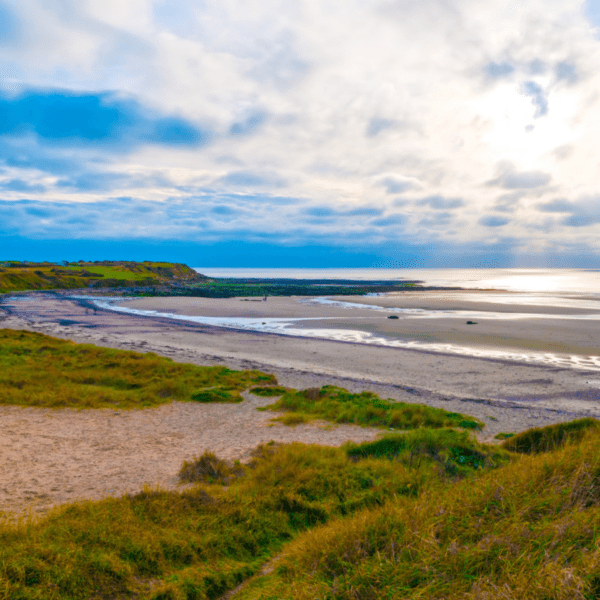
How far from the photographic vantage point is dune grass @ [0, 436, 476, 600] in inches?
181

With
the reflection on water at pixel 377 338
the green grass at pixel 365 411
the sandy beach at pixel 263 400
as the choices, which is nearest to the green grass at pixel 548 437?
the sandy beach at pixel 263 400

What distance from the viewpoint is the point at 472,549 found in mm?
3900

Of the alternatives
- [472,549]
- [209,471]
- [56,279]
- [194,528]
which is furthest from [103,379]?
[56,279]

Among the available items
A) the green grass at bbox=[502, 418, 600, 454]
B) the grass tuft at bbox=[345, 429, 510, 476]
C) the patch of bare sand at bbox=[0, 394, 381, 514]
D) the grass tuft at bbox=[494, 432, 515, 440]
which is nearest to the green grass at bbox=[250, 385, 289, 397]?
the patch of bare sand at bbox=[0, 394, 381, 514]

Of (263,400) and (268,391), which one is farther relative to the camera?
(268,391)

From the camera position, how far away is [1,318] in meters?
41.3

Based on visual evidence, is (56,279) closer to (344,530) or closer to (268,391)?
(268,391)

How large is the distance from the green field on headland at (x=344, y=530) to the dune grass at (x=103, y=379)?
25.5ft

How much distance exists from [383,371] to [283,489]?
15.0m

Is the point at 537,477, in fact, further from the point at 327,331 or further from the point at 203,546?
the point at 327,331

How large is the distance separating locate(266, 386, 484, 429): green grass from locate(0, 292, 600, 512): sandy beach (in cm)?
75

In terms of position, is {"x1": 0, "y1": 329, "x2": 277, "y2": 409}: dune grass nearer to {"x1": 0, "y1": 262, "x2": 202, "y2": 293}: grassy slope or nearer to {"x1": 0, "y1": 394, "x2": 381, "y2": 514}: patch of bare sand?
{"x1": 0, "y1": 394, "x2": 381, "y2": 514}: patch of bare sand

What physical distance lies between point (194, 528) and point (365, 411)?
853cm

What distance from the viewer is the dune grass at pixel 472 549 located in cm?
338
